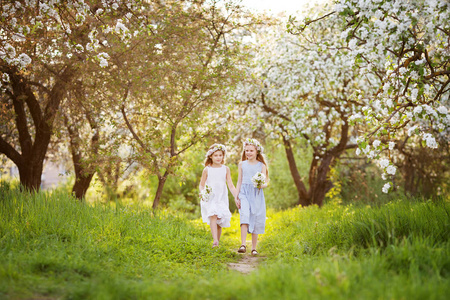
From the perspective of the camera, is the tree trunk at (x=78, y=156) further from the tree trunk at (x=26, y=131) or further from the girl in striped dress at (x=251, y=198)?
the girl in striped dress at (x=251, y=198)

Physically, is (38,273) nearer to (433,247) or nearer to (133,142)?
(433,247)

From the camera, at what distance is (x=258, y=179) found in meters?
6.59

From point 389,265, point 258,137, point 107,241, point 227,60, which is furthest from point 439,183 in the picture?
point 107,241

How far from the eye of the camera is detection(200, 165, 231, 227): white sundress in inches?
263

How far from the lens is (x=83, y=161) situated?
316 inches

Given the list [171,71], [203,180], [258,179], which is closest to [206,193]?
[203,180]

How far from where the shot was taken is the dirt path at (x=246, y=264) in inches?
207

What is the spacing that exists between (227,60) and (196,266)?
4.47 m

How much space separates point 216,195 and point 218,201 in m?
0.10

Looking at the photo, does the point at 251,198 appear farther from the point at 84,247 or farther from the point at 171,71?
the point at 171,71

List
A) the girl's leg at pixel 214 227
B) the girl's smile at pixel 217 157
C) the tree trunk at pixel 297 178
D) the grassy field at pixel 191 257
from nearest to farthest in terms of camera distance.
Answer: the grassy field at pixel 191 257, the girl's leg at pixel 214 227, the girl's smile at pixel 217 157, the tree trunk at pixel 297 178

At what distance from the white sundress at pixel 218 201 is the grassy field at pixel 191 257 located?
1.67ft

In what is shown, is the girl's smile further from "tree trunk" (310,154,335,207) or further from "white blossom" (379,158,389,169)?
"tree trunk" (310,154,335,207)

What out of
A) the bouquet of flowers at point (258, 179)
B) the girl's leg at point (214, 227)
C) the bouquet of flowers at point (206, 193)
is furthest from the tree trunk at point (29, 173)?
the bouquet of flowers at point (258, 179)
